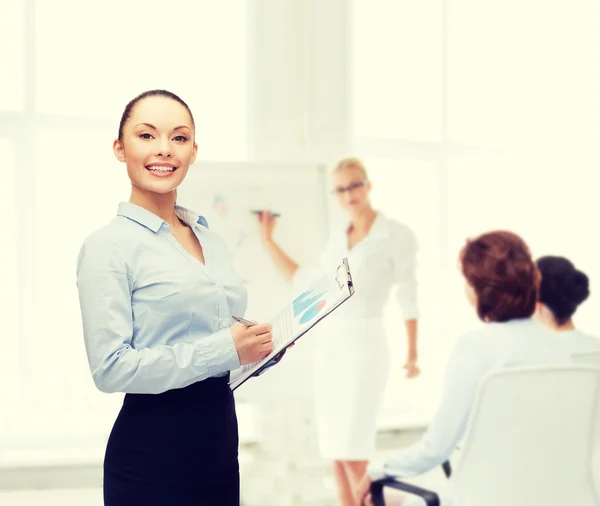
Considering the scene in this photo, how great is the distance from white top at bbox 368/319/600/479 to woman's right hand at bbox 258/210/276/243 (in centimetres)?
120

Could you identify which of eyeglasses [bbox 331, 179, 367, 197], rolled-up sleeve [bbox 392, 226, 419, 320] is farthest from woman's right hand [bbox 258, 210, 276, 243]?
rolled-up sleeve [bbox 392, 226, 419, 320]

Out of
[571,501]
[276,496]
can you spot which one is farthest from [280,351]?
[276,496]

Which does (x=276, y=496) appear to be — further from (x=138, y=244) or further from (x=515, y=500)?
(x=138, y=244)

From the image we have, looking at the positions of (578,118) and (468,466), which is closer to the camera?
(468,466)

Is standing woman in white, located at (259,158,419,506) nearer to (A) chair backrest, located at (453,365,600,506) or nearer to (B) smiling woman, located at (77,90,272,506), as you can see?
(A) chair backrest, located at (453,365,600,506)

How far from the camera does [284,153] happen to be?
120 inches

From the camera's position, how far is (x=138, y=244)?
4.12 feet

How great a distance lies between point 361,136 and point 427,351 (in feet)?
3.49

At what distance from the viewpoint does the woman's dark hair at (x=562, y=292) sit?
2588mm

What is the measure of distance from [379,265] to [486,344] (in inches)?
50.9

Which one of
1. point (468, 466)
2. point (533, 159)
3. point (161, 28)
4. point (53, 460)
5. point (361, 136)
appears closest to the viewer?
point (468, 466)

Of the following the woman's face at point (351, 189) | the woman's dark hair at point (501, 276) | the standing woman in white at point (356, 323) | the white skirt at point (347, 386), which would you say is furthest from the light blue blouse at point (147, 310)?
the woman's face at point (351, 189)

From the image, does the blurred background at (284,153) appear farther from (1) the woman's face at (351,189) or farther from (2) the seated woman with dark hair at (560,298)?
(2) the seated woman with dark hair at (560,298)

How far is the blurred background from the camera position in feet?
9.28
